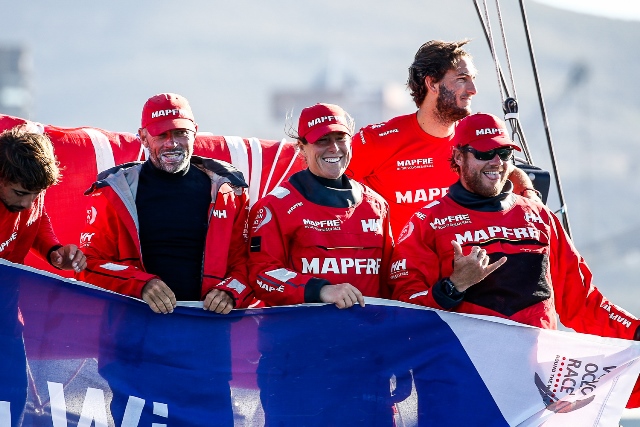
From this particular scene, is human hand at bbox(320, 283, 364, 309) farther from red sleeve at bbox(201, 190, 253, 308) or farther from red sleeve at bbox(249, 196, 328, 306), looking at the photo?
red sleeve at bbox(201, 190, 253, 308)

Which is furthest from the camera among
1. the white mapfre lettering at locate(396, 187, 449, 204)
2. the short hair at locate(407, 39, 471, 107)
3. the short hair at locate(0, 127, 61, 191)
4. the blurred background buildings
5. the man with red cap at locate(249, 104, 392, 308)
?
the blurred background buildings

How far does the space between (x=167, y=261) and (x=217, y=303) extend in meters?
0.38

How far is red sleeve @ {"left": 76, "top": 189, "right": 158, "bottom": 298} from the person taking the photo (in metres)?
4.57

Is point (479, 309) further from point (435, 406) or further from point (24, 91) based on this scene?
point (24, 91)

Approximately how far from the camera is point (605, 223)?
281 feet

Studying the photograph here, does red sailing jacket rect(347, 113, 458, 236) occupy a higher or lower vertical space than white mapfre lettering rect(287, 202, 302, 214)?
higher

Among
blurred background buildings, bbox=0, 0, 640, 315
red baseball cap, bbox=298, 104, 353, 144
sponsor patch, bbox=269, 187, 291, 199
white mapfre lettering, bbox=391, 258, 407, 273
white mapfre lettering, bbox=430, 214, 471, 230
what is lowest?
white mapfre lettering, bbox=391, 258, 407, 273

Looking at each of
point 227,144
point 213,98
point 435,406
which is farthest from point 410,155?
point 213,98

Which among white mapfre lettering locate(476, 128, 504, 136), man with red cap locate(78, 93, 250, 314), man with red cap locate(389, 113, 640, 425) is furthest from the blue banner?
white mapfre lettering locate(476, 128, 504, 136)

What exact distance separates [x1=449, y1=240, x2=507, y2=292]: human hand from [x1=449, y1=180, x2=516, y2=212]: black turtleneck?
1.16 ft

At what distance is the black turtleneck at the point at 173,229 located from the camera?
15.5ft

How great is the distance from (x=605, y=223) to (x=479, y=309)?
83.8 meters

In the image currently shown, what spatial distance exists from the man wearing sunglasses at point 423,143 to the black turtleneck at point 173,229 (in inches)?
42.2

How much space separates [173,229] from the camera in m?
4.74
